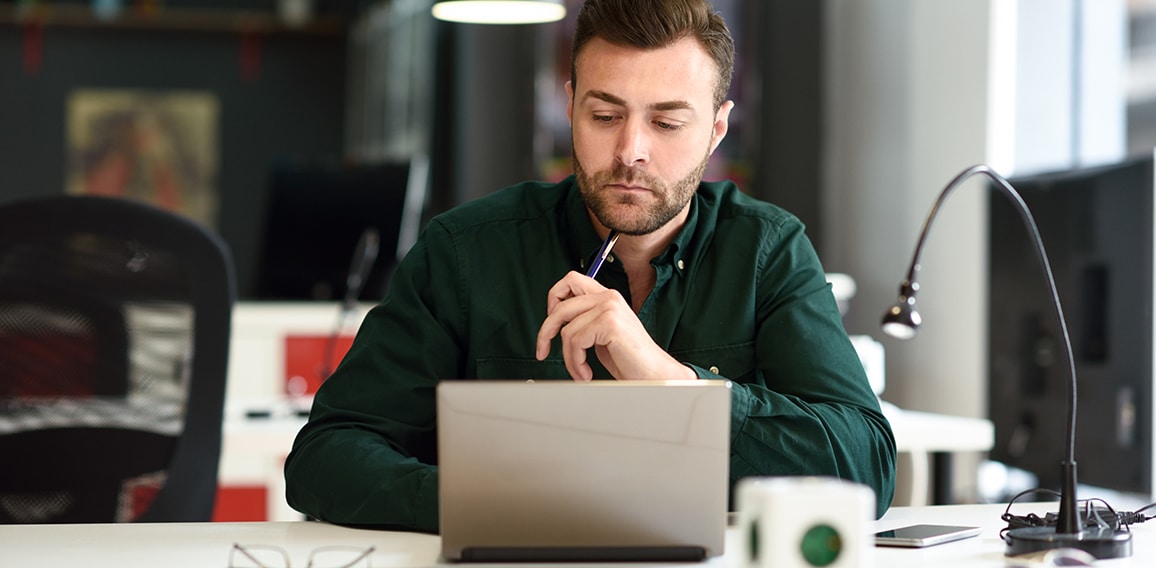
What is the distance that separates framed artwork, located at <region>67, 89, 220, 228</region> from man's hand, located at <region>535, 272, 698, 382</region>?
578 cm

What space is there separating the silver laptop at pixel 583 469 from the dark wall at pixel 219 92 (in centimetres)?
593

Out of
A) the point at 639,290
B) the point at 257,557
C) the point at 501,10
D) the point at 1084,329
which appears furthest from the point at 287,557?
the point at 501,10

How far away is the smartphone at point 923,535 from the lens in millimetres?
1289

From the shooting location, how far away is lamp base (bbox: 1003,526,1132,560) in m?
1.25

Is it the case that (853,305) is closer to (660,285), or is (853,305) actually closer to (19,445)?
(660,285)

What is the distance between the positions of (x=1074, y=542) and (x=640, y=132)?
69 cm

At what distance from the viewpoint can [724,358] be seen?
5.55 feet

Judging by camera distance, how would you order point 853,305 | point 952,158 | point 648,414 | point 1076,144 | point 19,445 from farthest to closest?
point 853,305 → point 952,158 → point 1076,144 → point 19,445 → point 648,414

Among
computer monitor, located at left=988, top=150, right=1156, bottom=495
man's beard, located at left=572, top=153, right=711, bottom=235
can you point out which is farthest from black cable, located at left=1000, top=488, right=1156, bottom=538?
computer monitor, located at left=988, top=150, right=1156, bottom=495

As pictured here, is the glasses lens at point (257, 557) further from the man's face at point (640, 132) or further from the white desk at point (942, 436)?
the white desk at point (942, 436)

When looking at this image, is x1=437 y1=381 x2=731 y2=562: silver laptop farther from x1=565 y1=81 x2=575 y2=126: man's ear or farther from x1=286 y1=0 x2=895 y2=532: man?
x1=565 y1=81 x2=575 y2=126: man's ear

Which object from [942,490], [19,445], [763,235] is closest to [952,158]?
[942,490]

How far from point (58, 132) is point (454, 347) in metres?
5.81

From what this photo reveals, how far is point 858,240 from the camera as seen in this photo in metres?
4.35
